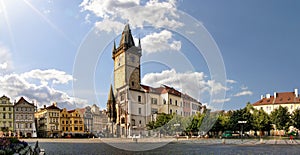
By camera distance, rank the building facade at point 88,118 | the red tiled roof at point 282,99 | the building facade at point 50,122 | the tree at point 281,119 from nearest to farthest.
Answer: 1. the tree at point 281,119
2. the building facade at point 88,118
3. the building facade at point 50,122
4. the red tiled roof at point 282,99

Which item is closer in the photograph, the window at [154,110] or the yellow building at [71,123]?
the window at [154,110]

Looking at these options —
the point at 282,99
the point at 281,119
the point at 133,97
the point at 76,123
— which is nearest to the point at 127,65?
the point at 133,97

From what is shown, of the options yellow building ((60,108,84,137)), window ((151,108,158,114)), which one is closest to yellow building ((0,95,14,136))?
yellow building ((60,108,84,137))

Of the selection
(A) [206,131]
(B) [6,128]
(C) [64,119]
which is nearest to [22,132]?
(B) [6,128]

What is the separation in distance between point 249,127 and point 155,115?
25869 millimetres

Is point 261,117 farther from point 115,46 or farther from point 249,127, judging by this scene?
point 115,46

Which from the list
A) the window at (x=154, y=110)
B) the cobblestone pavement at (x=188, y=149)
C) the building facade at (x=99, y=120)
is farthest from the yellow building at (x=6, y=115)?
the cobblestone pavement at (x=188, y=149)

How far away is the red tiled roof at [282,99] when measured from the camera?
11206 cm

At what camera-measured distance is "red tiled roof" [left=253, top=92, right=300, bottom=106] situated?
368 feet

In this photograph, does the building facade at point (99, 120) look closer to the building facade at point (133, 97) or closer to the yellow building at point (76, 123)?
the building facade at point (133, 97)

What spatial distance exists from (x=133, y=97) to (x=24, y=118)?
32255 mm

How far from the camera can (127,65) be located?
320 feet

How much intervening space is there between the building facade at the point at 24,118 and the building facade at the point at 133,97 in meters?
23.4

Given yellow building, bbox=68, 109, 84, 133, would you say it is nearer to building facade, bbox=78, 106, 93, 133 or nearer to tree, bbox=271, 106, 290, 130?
building facade, bbox=78, 106, 93, 133
